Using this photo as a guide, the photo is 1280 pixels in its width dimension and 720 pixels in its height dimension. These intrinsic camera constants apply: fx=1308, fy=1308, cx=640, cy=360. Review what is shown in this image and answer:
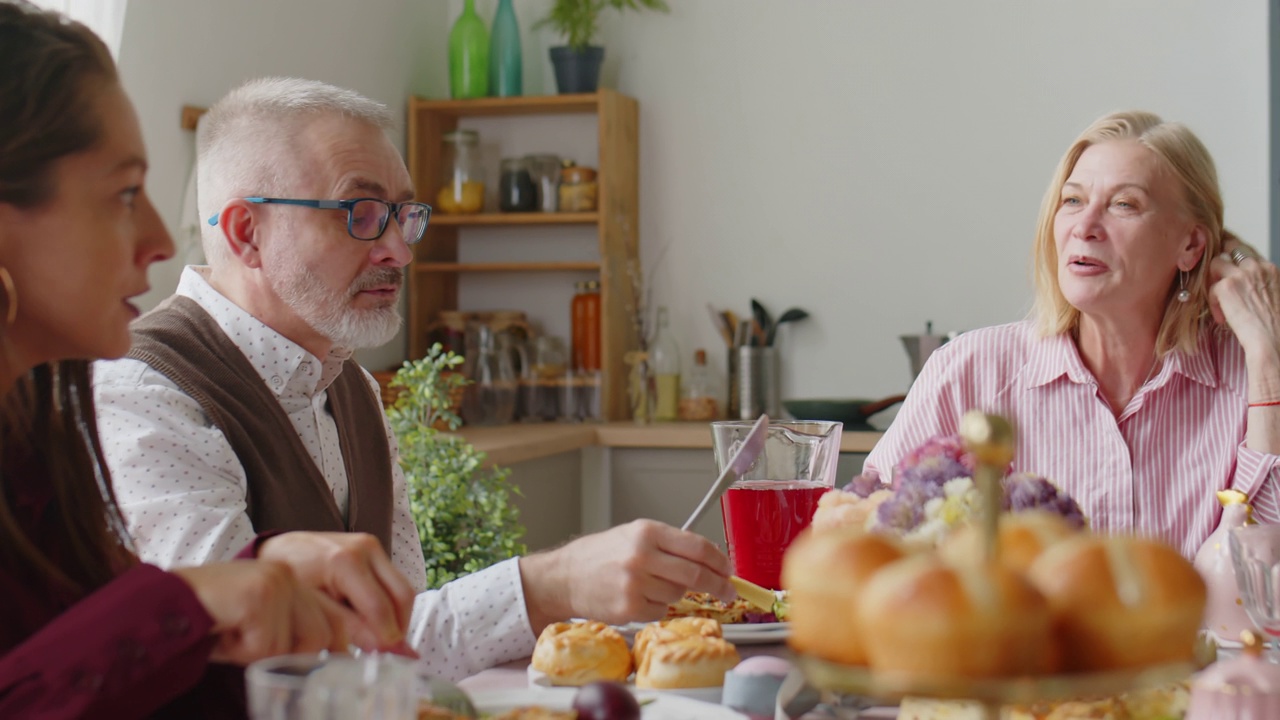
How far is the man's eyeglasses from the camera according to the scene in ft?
5.91

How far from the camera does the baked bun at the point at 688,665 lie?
1.14 metres

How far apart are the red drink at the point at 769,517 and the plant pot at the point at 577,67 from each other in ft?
9.49

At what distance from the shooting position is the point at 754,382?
4176mm

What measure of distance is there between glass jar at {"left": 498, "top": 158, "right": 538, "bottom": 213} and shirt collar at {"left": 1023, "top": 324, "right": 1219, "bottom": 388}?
241 cm

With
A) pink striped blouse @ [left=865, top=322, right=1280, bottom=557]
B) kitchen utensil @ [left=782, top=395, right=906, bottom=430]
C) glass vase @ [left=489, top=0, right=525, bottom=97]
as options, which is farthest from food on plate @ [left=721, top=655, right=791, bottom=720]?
glass vase @ [left=489, top=0, right=525, bottom=97]

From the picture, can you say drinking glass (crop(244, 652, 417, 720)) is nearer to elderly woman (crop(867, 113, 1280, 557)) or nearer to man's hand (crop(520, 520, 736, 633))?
man's hand (crop(520, 520, 736, 633))

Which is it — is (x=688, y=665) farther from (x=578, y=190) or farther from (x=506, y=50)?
(x=506, y=50)

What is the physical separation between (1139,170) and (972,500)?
1146mm

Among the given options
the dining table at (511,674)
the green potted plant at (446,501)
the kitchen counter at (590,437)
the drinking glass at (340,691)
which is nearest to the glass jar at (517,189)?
the kitchen counter at (590,437)

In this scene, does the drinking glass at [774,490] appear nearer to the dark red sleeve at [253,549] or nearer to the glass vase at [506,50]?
the dark red sleeve at [253,549]

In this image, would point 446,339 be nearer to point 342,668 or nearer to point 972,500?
point 972,500

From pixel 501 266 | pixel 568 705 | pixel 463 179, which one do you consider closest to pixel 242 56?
pixel 463 179

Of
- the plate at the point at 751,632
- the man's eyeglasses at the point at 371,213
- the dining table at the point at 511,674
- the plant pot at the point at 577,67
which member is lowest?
the dining table at the point at 511,674

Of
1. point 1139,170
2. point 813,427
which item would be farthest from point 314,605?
point 1139,170
